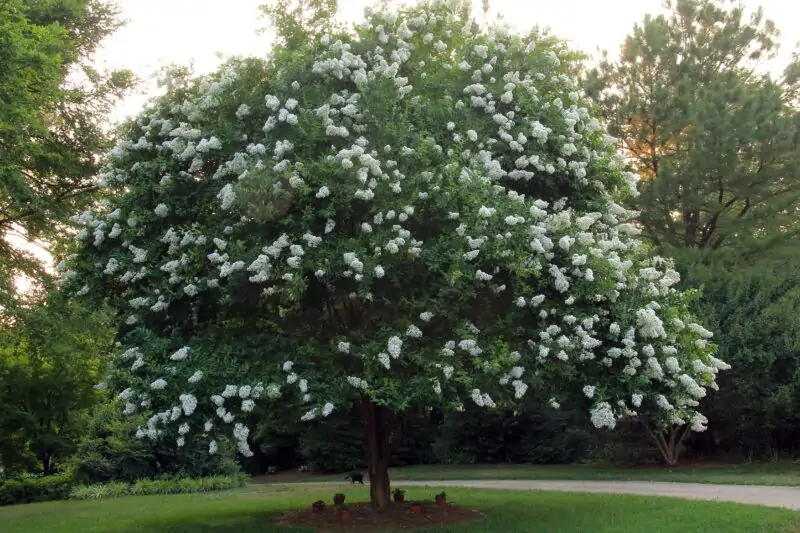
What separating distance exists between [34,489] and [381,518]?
13506mm

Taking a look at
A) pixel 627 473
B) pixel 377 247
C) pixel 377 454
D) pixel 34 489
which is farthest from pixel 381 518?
pixel 34 489

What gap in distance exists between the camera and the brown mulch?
41.0 feet

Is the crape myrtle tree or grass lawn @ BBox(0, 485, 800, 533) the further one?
grass lawn @ BBox(0, 485, 800, 533)

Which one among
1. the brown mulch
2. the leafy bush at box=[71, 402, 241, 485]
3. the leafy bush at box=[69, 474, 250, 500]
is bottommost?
the brown mulch

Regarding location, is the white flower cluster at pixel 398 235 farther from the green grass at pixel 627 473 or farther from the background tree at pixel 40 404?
the background tree at pixel 40 404

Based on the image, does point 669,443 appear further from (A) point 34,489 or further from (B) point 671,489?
(A) point 34,489

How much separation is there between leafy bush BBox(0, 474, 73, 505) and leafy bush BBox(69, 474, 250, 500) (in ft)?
2.14

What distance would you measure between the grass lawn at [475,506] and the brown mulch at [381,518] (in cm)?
44

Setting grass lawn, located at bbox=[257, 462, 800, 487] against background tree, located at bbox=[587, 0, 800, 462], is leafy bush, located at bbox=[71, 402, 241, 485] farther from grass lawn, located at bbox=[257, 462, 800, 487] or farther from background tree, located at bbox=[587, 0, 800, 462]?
background tree, located at bbox=[587, 0, 800, 462]

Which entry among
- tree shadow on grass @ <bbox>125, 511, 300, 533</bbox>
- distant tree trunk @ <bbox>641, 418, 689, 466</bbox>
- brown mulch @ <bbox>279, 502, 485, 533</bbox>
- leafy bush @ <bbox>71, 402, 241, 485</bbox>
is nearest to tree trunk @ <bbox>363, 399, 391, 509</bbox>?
brown mulch @ <bbox>279, 502, 485, 533</bbox>

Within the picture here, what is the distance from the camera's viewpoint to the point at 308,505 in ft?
53.9

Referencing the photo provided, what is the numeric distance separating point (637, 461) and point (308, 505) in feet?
38.6

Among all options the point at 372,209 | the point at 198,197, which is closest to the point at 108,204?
the point at 198,197

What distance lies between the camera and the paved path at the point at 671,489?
1456cm
